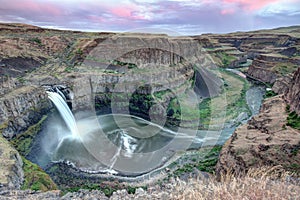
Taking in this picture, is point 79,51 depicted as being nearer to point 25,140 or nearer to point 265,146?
point 25,140

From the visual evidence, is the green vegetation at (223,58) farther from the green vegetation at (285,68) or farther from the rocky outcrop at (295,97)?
the rocky outcrop at (295,97)

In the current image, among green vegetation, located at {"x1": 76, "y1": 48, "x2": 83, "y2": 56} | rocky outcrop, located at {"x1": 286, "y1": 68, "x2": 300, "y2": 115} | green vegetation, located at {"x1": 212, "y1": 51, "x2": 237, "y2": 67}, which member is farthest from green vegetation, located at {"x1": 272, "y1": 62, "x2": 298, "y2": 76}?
green vegetation, located at {"x1": 76, "y1": 48, "x2": 83, "y2": 56}

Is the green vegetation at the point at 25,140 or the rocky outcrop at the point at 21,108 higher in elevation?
the rocky outcrop at the point at 21,108

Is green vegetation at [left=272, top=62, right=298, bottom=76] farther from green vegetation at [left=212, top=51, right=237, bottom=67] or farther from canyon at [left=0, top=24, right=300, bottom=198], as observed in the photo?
green vegetation at [left=212, top=51, right=237, bottom=67]

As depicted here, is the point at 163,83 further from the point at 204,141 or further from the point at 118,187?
the point at 118,187

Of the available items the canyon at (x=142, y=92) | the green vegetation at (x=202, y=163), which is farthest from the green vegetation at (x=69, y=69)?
Result: the green vegetation at (x=202, y=163)

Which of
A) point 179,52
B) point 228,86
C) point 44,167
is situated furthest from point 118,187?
point 228,86
